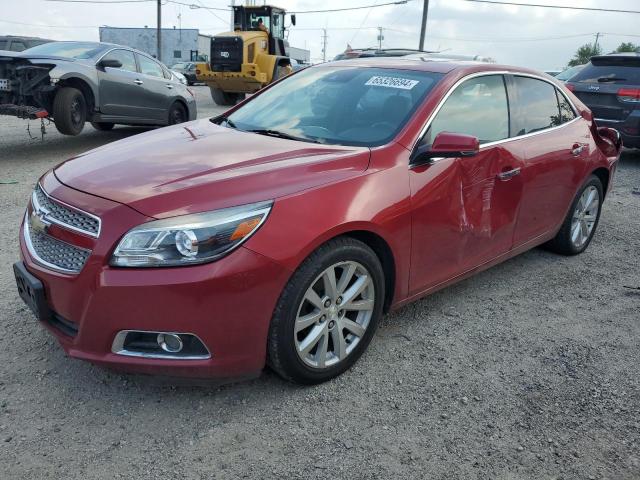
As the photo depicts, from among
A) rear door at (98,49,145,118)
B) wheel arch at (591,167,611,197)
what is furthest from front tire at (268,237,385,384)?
rear door at (98,49,145,118)

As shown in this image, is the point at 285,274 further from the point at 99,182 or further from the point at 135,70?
the point at 135,70

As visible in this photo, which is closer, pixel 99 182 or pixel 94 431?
pixel 94 431

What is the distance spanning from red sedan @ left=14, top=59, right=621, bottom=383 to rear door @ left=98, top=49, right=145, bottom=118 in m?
5.47

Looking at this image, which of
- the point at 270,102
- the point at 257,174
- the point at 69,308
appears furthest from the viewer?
the point at 270,102

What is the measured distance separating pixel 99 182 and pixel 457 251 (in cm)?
207

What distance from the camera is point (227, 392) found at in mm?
2826

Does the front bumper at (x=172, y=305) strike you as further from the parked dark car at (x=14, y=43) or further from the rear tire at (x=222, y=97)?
the rear tire at (x=222, y=97)

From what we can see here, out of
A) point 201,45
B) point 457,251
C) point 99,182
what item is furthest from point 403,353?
point 201,45

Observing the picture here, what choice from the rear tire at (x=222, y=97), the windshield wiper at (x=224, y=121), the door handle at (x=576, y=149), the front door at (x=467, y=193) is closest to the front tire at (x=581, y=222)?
the door handle at (x=576, y=149)

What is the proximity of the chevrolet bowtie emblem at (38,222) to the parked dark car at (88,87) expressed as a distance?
5.56m

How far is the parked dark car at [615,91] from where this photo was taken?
850 cm

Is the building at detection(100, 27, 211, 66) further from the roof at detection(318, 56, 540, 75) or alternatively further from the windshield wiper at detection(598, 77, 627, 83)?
the roof at detection(318, 56, 540, 75)

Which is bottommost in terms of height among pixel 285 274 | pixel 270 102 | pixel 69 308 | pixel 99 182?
pixel 69 308

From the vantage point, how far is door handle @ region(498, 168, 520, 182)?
3674 mm
